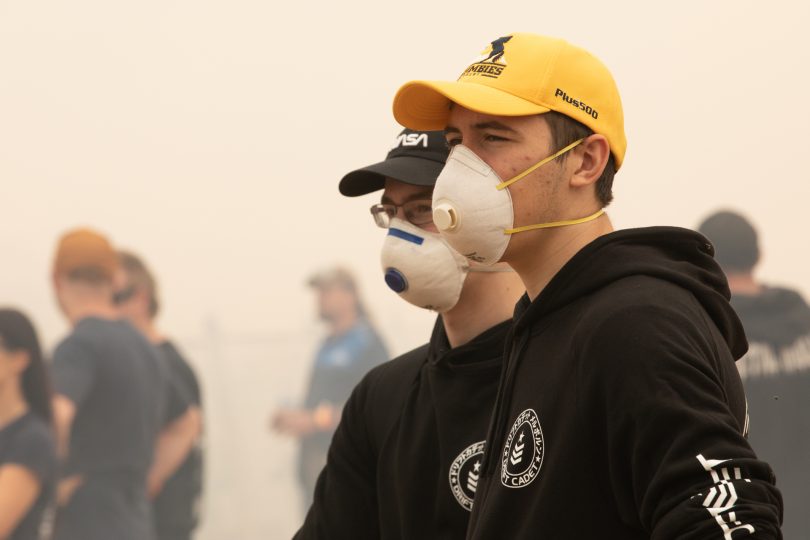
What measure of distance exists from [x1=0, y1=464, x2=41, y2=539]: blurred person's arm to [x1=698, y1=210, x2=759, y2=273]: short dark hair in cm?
242

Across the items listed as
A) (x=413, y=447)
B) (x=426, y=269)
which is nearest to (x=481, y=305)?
(x=426, y=269)

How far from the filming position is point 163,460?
4.84 meters

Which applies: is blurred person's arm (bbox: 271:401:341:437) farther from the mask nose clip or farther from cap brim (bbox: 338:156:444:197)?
the mask nose clip

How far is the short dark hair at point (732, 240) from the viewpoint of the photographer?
3926 millimetres

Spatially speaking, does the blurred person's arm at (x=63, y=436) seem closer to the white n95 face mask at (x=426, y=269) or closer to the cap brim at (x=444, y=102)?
the white n95 face mask at (x=426, y=269)

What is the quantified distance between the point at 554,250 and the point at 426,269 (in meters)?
0.53

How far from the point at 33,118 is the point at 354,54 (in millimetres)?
1566

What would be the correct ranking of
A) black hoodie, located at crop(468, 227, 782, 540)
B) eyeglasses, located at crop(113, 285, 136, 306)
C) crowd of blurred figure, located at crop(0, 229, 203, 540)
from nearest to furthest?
black hoodie, located at crop(468, 227, 782, 540)
crowd of blurred figure, located at crop(0, 229, 203, 540)
eyeglasses, located at crop(113, 285, 136, 306)

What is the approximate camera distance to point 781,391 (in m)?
3.38

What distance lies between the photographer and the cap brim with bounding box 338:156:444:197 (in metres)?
1.86

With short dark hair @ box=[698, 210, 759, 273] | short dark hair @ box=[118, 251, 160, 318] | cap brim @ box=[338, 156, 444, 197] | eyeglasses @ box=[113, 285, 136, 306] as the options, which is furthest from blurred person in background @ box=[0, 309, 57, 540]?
cap brim @ box=[338, 156, 444, 197]

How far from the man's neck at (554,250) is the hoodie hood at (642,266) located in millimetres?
38

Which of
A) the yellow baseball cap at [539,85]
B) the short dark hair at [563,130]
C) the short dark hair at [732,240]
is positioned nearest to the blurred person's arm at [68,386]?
the short dark hair at [732,240]

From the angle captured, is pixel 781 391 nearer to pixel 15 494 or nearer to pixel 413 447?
pixel 413 447
